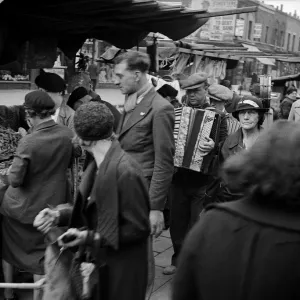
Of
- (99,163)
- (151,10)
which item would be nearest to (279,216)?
(99,163)

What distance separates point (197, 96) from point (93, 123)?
2.28m

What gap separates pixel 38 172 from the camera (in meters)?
3.81

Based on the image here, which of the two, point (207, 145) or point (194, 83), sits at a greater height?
point (194, 83)

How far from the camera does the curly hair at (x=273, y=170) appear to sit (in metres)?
1.51

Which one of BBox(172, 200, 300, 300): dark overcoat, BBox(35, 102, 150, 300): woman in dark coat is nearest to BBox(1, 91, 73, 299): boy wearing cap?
BBox(35, 102, 150, 300): woman in dark coat

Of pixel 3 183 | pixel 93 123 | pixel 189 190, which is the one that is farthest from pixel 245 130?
pixel 3 183

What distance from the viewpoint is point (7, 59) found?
215 inches

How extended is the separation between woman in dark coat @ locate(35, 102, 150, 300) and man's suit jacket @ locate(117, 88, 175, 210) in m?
0.89

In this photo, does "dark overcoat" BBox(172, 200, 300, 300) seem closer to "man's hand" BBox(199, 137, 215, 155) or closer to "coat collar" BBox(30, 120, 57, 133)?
"coat collar" BBox(30, 120, 57, 133)

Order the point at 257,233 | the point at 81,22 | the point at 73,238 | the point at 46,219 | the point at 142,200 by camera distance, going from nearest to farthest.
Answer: the point at 257,233
the point at 73,238
the point at 142,200
the point at 46,219
the point at 81,22

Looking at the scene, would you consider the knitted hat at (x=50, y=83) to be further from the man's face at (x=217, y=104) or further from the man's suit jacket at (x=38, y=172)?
the man's face at (x=217, y=104)

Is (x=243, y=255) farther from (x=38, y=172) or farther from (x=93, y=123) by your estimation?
(x=38, y=172)

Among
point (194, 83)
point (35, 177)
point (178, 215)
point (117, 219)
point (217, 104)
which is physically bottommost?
point (178, 215)

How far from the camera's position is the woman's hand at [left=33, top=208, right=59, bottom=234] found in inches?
113
